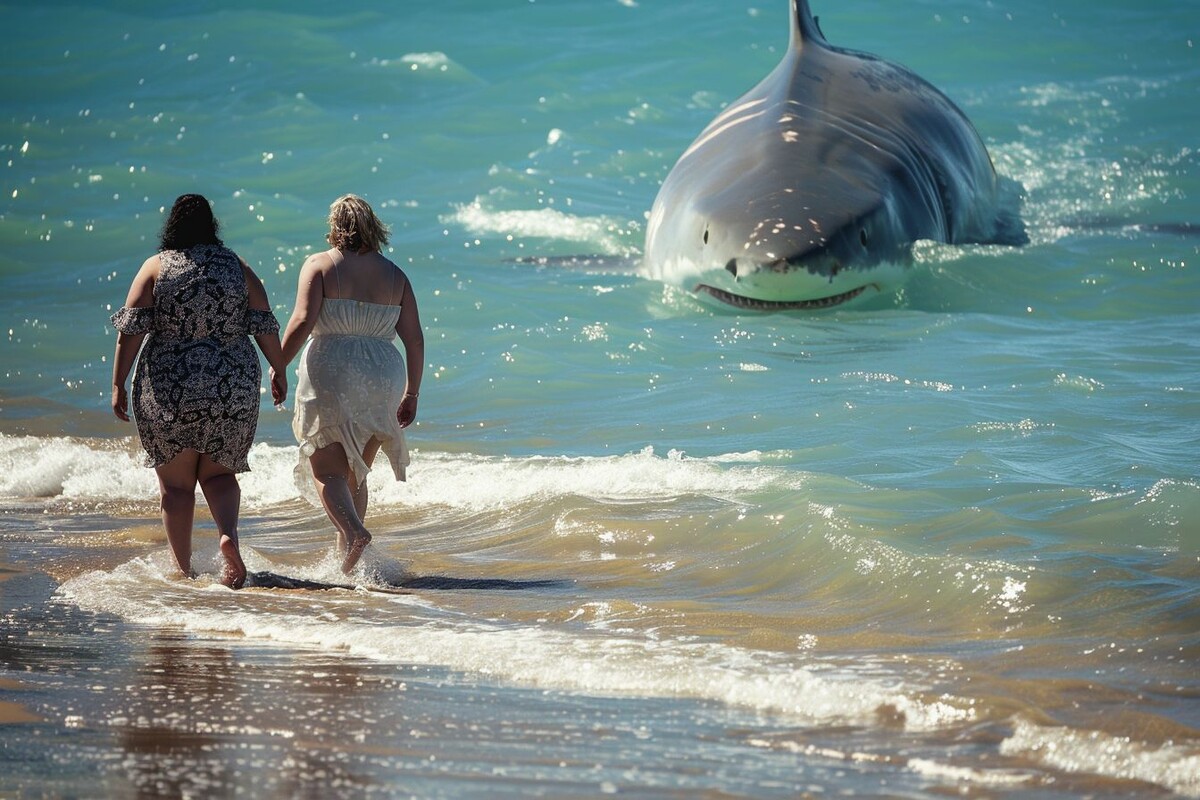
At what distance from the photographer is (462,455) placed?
8.96 meters

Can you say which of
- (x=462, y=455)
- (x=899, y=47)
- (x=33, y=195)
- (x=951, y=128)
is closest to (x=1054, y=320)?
(x=951, y=128)

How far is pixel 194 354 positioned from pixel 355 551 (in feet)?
3.37

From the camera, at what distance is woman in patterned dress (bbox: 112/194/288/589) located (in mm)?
6453

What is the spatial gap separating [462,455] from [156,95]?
1815 centimetres

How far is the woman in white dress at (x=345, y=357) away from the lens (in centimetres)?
660

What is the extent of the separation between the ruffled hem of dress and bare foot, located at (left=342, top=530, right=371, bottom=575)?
Result: 346 mm

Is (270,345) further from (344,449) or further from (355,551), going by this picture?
(355,551)

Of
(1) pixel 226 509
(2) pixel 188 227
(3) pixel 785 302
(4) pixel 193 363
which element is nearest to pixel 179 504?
(1) pixel 226 509

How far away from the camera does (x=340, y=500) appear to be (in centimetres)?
664

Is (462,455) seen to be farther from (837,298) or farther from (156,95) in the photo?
(156,95)

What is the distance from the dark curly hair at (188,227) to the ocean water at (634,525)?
1.34 metres

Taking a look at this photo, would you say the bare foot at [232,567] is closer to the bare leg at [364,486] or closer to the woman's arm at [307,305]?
the bare leg at [364,486]

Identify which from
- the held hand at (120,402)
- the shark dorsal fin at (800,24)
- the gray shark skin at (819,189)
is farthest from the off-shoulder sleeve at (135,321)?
the shark dorsal fin at (800,24)

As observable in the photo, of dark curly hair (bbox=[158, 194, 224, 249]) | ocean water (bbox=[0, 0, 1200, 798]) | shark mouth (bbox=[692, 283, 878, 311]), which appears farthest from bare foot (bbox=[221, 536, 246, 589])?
shark mouth (bbox=[692, 283, 878, 311])
